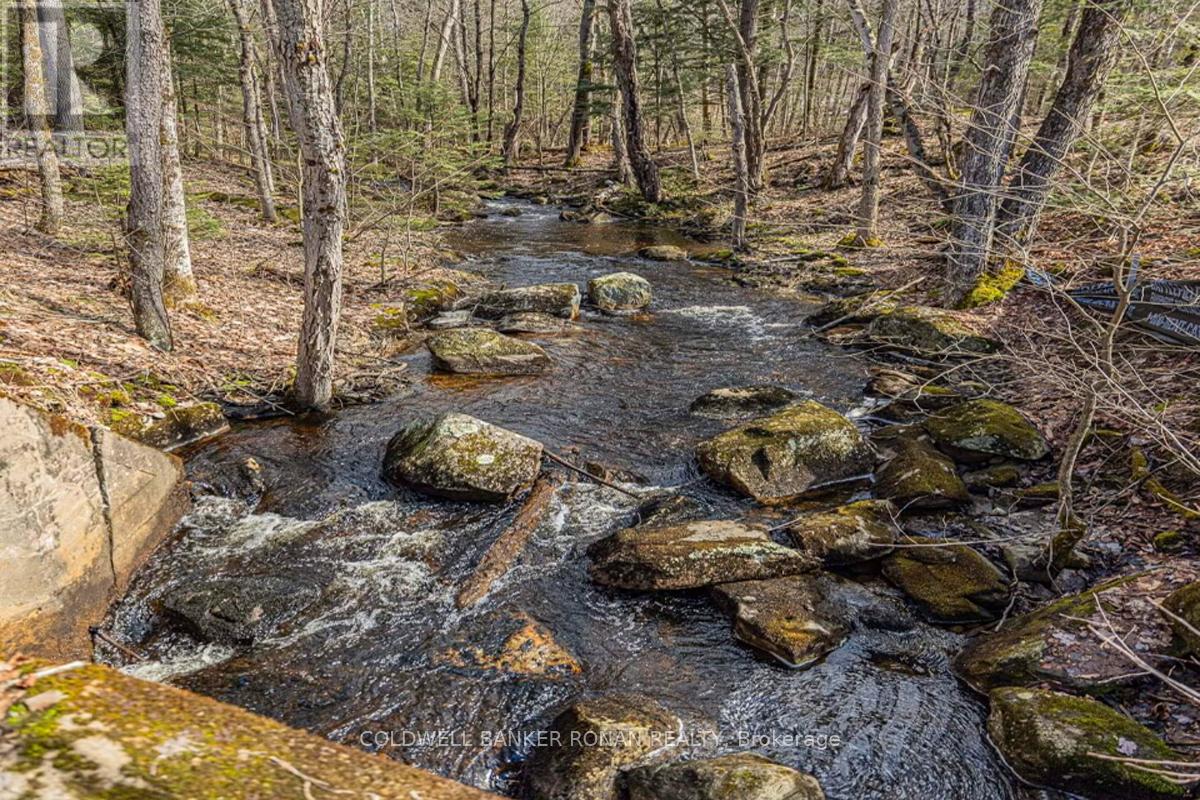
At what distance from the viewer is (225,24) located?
1900cm

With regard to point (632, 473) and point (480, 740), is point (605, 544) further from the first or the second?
point (480, 740)

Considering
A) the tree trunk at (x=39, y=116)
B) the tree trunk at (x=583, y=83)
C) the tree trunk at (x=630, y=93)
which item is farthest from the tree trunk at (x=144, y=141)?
the tree trunk at (x=583, y=83)

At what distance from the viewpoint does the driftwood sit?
521 cm

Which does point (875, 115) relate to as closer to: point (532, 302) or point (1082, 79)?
point (1082, 79)

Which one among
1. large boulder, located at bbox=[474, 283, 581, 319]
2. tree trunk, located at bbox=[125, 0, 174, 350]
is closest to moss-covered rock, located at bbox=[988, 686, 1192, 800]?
tree trunk, located at bbox=[125, 0, 174, 350]

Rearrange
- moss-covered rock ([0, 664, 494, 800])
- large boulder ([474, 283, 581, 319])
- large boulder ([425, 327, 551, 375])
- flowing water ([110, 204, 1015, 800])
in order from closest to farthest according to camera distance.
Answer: moss-covered rock ([0, 664, 494, 800])
flowing water ([110, 204, 1015, 800])
large boulder ([425, 327, 551, 375])
large boulder ([474, 283, 581, 319])

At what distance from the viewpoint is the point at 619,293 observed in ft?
41.8

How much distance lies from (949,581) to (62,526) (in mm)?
6296

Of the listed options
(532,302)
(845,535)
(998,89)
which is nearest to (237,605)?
(845,535)

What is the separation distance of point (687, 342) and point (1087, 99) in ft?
22.4

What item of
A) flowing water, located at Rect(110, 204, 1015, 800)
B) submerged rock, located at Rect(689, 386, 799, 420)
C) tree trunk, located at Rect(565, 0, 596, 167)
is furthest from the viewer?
tree trunk, located at Rect(565, 0, 596, 167)

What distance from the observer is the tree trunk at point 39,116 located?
1119cm

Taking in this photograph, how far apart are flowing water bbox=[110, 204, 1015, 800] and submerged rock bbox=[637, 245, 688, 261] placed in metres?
9.56

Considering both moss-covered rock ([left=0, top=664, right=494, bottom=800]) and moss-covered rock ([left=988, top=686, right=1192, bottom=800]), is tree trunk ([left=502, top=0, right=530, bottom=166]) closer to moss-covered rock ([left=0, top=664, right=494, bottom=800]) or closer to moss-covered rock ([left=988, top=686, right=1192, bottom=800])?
moss-covered rock ([left=988, top=686, right=1192, bottom=800])
